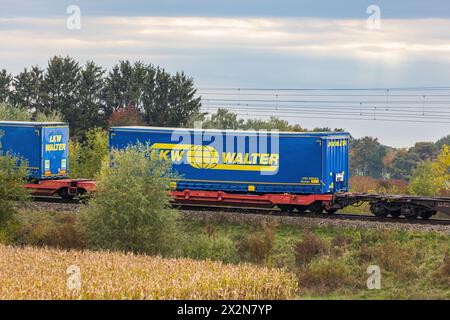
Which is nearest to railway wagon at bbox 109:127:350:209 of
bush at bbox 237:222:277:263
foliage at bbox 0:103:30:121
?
bush at bbox 237:222:277:263

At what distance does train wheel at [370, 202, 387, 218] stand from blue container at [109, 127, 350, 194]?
2126 millimetres

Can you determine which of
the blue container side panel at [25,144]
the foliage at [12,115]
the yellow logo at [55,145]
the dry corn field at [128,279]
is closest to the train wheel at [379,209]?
the dry corn field at [128,279]

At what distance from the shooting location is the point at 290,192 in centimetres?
4756

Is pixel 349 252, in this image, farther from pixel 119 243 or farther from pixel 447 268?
pixel 119 243

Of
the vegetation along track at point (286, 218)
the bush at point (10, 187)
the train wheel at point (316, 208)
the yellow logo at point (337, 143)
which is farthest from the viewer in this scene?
the train wheel at point (316, 208)

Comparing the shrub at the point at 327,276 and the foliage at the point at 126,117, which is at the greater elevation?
the foliage at the point at 126,117

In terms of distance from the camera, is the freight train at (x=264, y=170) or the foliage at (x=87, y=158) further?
the foliage at (x=87, y=158)

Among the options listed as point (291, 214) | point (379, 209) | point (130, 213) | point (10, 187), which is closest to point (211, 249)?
point (130, 213)

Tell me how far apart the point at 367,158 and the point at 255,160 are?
13018 centimetres

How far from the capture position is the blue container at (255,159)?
47.2m

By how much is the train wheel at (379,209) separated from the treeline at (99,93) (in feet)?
173

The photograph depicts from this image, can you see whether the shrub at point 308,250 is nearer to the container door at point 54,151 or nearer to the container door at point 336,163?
the container door at point 336,163

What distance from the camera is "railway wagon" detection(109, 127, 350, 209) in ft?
155

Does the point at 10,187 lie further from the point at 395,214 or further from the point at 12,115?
the point at 12,115
